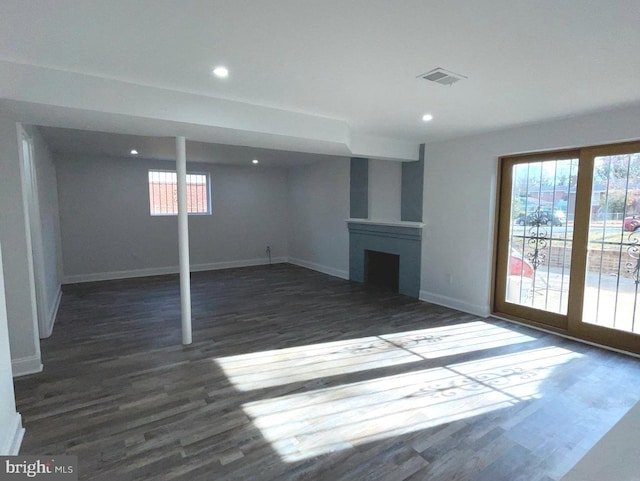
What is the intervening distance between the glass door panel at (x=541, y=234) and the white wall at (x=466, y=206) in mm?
279

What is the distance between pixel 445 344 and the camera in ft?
12.1

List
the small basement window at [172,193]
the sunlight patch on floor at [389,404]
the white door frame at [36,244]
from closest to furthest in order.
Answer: the sunlight patch on floor at [389,404]
the white door frame at [36,244]
the small basement window at [172,193]

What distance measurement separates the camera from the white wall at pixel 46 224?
4027 mm

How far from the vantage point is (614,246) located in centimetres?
354

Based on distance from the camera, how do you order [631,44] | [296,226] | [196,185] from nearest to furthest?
[631,44] < [196,185] < [296,226]

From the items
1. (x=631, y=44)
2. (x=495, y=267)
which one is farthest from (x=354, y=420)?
(x=495, y=267)

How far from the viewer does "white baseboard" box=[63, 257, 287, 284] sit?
21.7 feet

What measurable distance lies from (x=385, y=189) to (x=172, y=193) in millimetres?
4682

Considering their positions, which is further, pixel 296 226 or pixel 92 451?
pixel 296 226

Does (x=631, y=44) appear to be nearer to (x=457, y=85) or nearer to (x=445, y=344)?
(x=457, y=85)

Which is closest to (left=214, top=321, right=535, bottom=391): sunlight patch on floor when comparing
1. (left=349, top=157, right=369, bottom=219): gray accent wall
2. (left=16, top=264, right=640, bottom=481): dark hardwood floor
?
(left=16, top=264, right=640, bottom=481): dark hardwood floor

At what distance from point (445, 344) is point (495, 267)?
5.15 feet

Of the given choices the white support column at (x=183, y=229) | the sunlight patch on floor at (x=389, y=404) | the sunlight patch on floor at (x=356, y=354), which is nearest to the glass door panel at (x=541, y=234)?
the sunlight patch on floor at (x=356, y=354)

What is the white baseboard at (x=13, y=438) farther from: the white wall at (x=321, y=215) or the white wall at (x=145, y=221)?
the white wall at (x=321, y=215)
